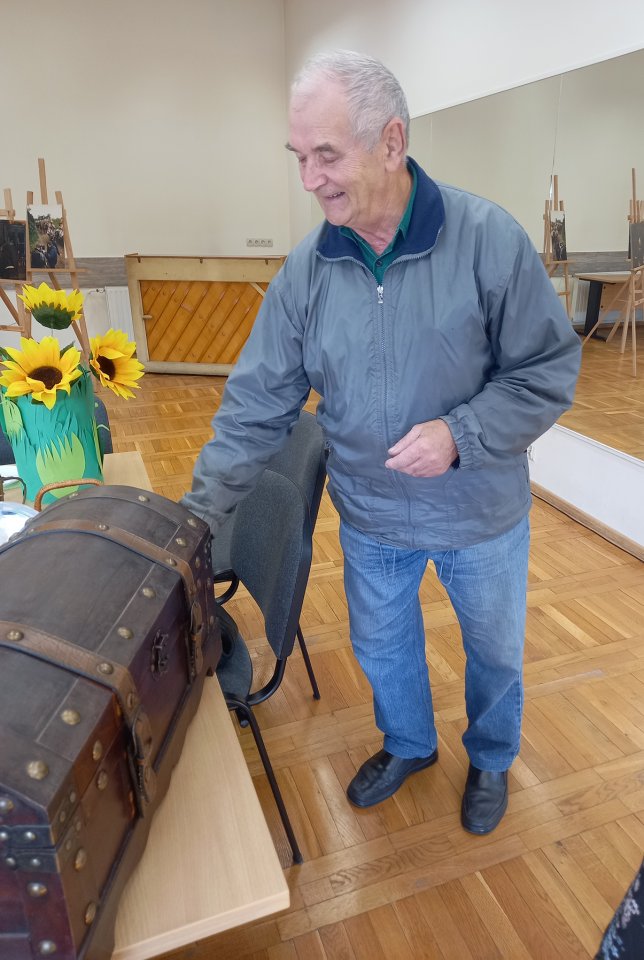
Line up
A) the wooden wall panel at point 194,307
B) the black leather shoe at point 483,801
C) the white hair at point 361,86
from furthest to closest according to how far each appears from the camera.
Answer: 1. the wooden wall panel at point 194,307
2. the black leather shoe at point 483,801
3. the white hair at point 361,86

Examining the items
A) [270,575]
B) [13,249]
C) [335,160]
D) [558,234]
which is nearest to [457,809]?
[270,575]

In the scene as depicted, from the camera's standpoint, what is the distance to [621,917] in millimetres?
537

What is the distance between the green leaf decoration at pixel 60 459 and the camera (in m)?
1.36

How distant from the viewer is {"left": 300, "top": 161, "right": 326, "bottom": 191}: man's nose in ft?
3.32

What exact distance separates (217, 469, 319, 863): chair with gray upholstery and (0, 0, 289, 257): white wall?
5550 mm

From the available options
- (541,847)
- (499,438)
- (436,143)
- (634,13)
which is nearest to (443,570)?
(499,438)

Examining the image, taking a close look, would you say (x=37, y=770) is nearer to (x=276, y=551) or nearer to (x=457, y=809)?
(x=276, y=551)

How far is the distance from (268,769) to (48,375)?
931 mm

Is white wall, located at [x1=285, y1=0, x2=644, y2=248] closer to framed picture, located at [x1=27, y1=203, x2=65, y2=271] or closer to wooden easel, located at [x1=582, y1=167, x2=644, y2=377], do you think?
wooden easel, located at [x1=582, y1=167, x2=644, y2=377]

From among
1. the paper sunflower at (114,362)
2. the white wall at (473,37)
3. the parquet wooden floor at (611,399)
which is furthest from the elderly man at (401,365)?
the white wall at (473,37)

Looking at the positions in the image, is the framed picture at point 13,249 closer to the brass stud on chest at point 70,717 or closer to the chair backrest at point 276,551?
the chair backrest at point 276,551

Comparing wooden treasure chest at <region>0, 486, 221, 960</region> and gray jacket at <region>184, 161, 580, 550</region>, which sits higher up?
gray jacket at <region>184, 161, 580, 550</region>

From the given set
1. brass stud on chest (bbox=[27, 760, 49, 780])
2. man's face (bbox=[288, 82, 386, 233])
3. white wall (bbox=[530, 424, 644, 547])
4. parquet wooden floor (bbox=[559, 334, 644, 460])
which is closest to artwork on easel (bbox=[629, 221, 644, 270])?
parquet wooden floor (bbox=[559, 334, 644, 460])

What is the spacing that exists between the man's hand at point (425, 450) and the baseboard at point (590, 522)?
1.93 m
